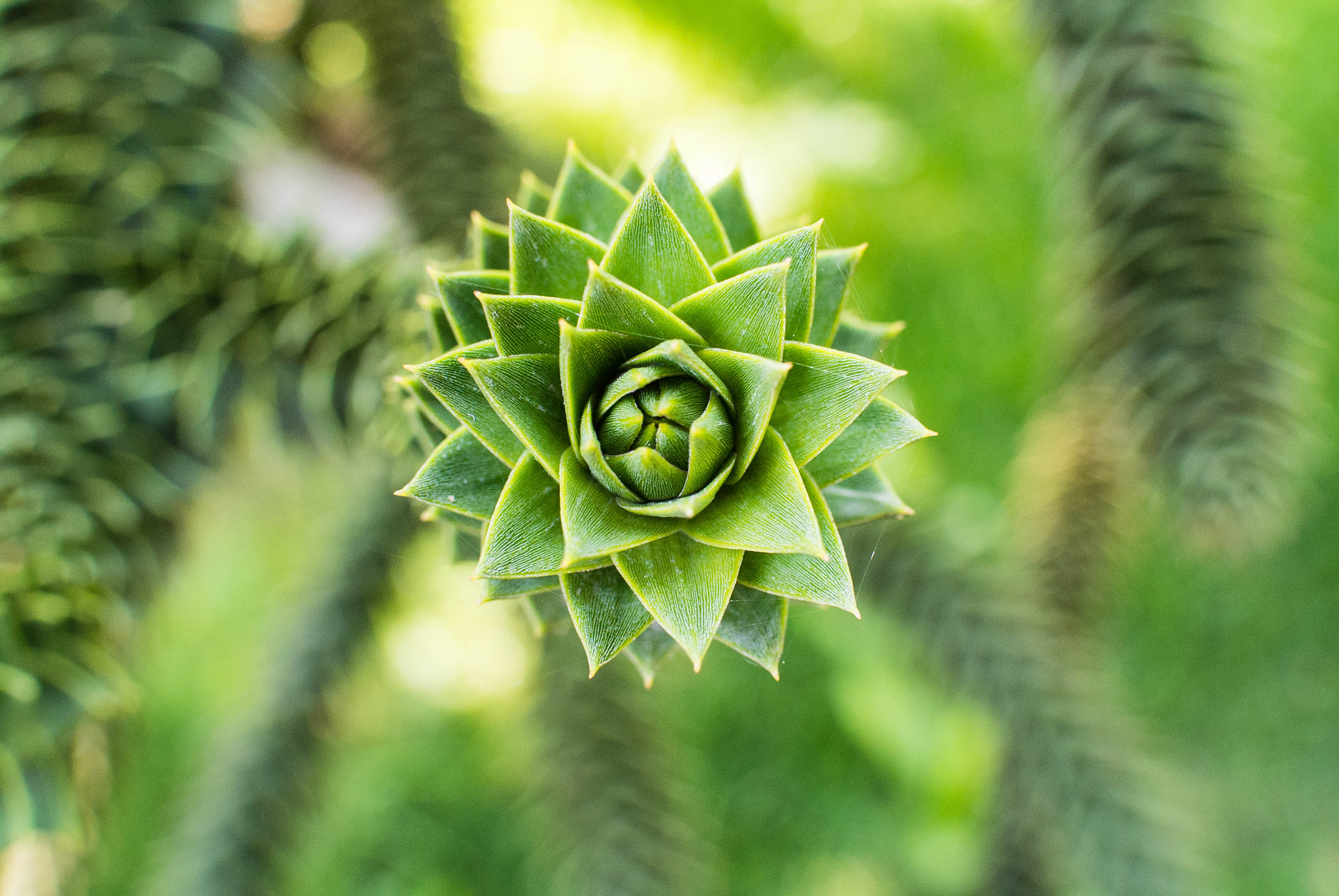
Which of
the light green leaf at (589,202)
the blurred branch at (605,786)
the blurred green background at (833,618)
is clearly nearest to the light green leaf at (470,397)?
the light green leaf at (589,202)

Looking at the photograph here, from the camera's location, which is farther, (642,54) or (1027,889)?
(642,54)

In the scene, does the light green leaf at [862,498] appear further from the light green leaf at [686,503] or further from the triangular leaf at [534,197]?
the triangular leaf at [534,197]

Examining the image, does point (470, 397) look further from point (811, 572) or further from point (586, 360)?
point (811, 572)

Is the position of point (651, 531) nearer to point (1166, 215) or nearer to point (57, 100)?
point (1166, 215)

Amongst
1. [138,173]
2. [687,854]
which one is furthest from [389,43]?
[687,854]

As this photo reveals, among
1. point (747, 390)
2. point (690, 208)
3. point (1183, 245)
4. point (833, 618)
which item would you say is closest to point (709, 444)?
point (747, 390)

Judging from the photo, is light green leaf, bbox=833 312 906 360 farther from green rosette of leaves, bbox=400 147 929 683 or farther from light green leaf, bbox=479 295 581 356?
light green leaf, bbox=479 295 581 356
